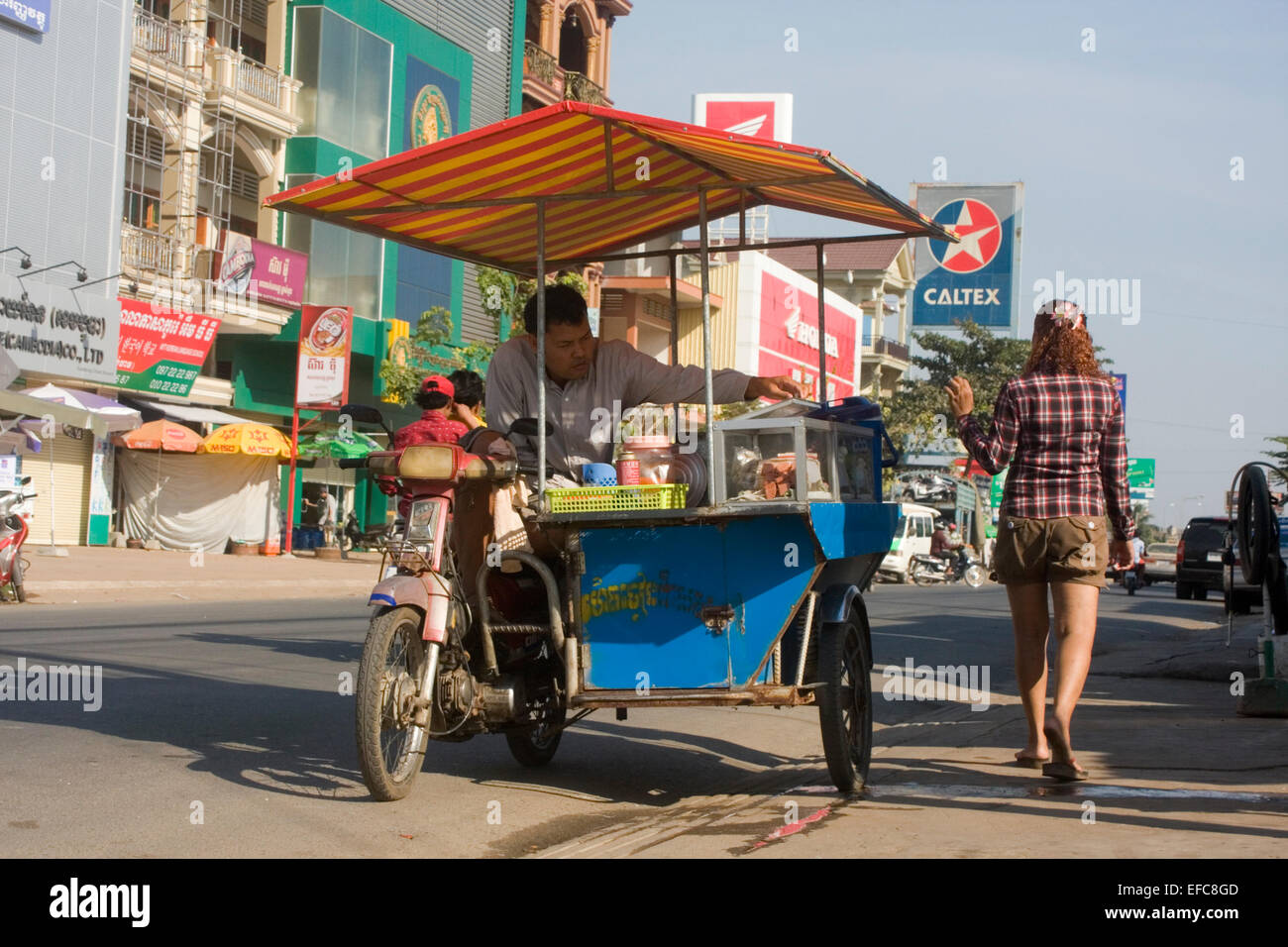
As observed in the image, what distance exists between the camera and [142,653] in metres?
11.0

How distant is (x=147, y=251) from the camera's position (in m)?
28.6

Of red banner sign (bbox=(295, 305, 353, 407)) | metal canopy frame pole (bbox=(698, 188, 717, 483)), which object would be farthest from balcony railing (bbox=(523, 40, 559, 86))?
metal canopy frame pole (bbox=(698, 188, 717, 483))

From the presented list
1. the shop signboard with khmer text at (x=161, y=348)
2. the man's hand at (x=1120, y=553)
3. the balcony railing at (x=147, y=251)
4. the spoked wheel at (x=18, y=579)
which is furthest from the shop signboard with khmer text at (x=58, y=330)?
the man's hand at (x=1120, y=553)

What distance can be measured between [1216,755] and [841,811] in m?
2.28

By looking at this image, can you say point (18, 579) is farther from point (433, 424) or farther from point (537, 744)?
point (433, 424)

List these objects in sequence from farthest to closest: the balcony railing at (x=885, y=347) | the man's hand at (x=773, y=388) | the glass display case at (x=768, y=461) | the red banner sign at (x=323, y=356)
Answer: the balcony railing at (x=885, y=347), the red banner sign at (x=323, y=356), the man's hand at (x=773, y=388), the glass display case at (x=768, y=461)

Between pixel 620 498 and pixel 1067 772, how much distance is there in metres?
2.23

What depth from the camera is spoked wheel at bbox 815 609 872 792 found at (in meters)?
5.55

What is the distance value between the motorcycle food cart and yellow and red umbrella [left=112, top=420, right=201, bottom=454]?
22.6 meters

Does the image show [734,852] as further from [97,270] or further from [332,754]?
[97,270]

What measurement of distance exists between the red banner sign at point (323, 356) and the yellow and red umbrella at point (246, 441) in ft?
6.95

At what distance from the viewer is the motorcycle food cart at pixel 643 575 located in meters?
5.31

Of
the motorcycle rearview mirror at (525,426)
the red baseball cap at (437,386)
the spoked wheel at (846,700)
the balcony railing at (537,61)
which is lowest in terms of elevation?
the spoked wheel at (846,700)

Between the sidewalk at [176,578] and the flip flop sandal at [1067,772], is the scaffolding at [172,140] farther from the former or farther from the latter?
the flip flop sandal at [1067,772]
